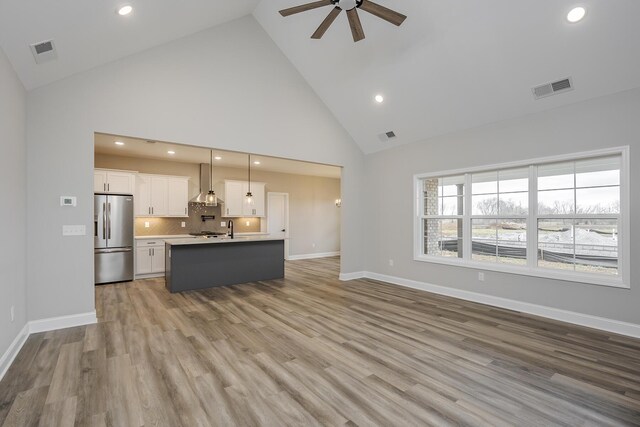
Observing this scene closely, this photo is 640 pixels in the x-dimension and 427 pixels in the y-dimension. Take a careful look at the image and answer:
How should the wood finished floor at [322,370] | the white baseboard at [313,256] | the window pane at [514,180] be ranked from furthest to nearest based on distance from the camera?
the white baseboard at [313,256] → the window pane at [514,180] → the wood finished floor at [322,370]

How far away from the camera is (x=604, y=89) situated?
3.60 m

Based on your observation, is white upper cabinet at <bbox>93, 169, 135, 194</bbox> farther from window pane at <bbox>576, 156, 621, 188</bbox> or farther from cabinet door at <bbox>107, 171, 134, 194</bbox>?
window pane at <bbox>576, 156, 621, 188</bbox>

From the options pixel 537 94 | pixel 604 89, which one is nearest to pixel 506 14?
pixel 537 94

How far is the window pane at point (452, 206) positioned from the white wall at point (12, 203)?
5723mm

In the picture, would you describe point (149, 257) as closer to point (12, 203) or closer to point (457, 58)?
point (12, 203)

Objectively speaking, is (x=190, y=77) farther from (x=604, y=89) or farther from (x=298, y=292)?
(x=604, y=89)

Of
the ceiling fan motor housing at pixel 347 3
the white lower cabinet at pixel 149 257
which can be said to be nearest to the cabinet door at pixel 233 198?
the white lower cabinet at pixel 149 257

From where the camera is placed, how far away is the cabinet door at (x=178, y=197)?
7.54 m

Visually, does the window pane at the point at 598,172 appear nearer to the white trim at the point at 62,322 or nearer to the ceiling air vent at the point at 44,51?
the ceiling air vent at the point at 44,51

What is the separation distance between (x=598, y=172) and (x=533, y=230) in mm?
1013

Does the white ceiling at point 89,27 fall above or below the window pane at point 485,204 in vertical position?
above

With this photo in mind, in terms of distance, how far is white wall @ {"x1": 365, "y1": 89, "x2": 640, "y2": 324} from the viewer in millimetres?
3525

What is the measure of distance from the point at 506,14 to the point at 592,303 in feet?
11.5

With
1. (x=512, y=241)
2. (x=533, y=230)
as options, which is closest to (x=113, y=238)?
(x=512, y=241)
